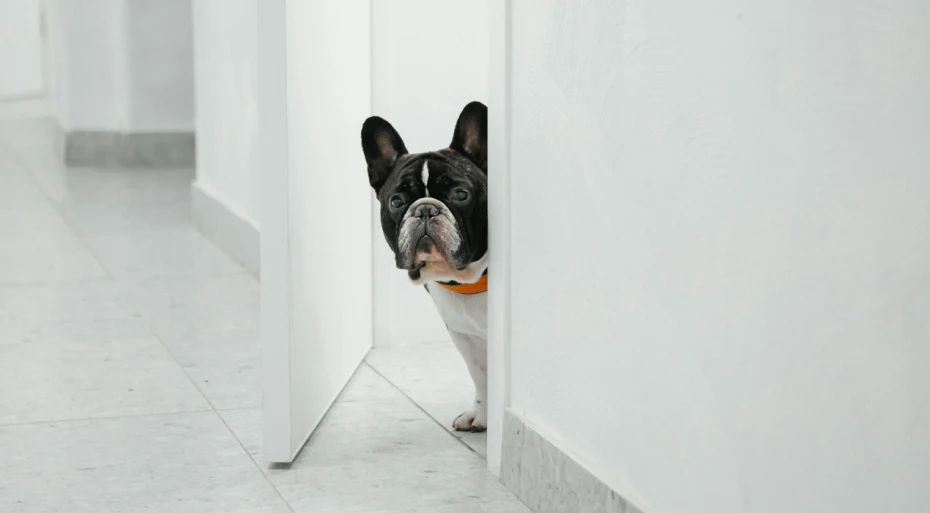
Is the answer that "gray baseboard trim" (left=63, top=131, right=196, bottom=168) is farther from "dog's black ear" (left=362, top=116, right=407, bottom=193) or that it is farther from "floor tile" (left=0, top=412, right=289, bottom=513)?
"dog's black ear" (left=362, top=116, right=407, bottom=193)

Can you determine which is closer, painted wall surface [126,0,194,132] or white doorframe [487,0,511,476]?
white doorframe [487,0,511,476]

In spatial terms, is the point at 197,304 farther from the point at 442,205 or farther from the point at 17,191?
the point at 17,191

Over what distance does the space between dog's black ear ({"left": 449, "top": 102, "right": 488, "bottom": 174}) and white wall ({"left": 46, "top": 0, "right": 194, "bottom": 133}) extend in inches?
230

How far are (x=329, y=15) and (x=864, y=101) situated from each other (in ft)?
5.49

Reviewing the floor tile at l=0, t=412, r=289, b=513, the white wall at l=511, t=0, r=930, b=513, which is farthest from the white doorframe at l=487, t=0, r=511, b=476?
the floor tile at l=0, t=412, r=289, b=513

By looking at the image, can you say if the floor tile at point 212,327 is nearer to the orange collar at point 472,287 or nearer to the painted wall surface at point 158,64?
the orange collar at point 472,287

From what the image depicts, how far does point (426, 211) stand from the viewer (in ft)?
7.21

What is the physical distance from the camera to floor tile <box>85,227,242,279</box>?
4.44m

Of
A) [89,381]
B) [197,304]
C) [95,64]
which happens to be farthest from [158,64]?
[89,381]

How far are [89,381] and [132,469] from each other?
723 millimetres

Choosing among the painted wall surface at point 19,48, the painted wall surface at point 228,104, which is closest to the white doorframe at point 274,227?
the painted wall surface at point 228,104

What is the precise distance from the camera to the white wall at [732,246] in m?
1.11

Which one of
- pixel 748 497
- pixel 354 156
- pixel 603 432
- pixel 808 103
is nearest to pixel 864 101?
pixel 808 103

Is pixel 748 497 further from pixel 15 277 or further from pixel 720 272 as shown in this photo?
pixel 15 277
